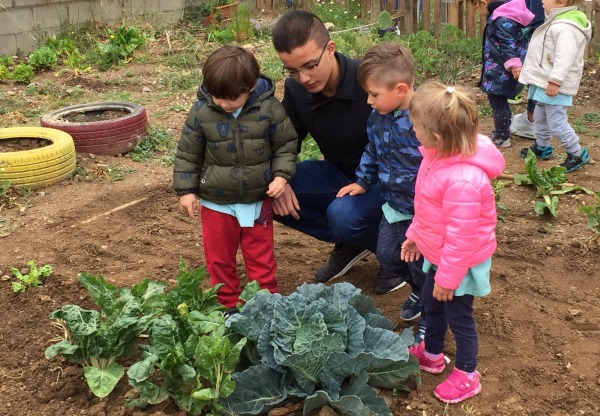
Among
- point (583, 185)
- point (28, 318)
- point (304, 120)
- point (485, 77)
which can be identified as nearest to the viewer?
point (28, 318)

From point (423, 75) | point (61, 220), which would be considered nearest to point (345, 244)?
point (61, 220)

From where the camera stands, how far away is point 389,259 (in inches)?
140

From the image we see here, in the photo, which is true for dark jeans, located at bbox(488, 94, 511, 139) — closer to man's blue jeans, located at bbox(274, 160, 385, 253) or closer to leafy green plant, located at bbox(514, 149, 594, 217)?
leafy green plant, located at bbox(514, 149, 594, 217)

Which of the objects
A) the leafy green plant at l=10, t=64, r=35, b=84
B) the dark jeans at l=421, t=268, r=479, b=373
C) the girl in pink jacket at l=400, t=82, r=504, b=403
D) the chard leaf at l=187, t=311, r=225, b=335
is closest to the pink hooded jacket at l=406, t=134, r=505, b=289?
the girl in pink jacket at l=400, t=82, r=504, b=403

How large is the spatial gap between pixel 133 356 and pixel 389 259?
1300 mm

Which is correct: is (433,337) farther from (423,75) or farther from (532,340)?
(423,75)

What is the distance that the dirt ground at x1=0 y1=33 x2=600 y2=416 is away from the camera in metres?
3.19

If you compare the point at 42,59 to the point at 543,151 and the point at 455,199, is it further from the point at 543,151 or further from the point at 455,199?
the point at 455,199

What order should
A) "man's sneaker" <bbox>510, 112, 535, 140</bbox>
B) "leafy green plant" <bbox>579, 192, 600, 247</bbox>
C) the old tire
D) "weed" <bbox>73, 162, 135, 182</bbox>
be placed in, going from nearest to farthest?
"leafy green plant" <bbox>579, 192, 600, 247</bbox> → "weed" <bbox>73, 162, 135, 182</bbox> → the old tire → "man's sneaker" <bbox>510, 112, 535, 140</bbox>

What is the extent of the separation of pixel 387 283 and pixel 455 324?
1.08m

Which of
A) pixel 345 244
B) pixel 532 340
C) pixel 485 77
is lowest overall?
pixel 532 340

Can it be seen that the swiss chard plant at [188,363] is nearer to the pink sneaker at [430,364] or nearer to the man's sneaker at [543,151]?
the pink sneaker at [430,364]

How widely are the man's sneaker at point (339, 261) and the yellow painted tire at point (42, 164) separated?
236cm

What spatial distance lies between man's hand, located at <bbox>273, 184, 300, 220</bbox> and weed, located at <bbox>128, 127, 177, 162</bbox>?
262 cm
